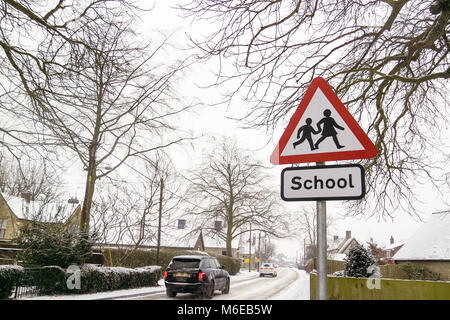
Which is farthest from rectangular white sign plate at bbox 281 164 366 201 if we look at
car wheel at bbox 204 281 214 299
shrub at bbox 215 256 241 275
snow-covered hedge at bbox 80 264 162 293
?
shrub at bbox 215 256 241 275

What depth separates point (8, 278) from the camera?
381 inches

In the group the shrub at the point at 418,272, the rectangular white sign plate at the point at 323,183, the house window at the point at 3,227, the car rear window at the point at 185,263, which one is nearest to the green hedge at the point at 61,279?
the car rear window at the point at 185,263

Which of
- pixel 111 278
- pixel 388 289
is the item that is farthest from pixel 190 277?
pixel 388 289

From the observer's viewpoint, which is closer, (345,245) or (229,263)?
(229,263)

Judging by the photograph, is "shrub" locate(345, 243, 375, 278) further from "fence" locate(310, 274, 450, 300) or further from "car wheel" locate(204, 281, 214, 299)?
"fence" locate(310, 274, 450, 300)

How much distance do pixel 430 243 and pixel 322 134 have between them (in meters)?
26.2

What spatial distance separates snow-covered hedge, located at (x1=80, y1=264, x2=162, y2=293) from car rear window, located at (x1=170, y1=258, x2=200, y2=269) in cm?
286

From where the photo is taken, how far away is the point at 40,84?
666 cm

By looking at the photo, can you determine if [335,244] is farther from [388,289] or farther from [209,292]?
[388,289]

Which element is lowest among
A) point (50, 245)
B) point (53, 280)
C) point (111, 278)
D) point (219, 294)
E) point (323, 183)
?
point (219, 294)

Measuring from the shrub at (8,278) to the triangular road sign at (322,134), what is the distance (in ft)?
34.5
